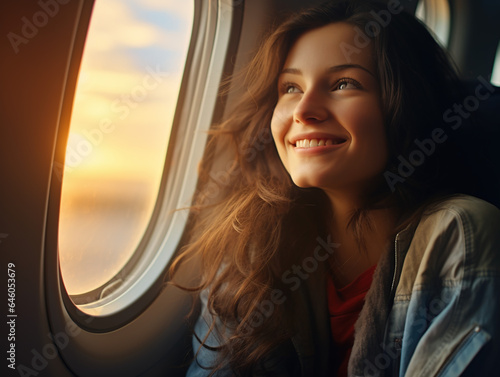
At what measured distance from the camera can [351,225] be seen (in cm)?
93

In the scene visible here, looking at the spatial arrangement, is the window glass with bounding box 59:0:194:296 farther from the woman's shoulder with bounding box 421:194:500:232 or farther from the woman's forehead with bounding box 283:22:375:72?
the woman's shoulder with bounding box 421:194:500:232

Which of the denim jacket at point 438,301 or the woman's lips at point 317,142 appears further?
the woman's lips at point 317,142

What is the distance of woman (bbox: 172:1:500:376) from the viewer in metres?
0.77

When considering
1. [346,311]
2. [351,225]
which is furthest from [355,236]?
[346,311]

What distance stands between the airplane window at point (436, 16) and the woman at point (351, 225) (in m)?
0.03

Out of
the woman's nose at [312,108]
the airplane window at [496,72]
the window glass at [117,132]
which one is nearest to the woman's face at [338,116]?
the woman's nose at [312,108]

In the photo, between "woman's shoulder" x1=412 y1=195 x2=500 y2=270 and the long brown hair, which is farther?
the long brown hair

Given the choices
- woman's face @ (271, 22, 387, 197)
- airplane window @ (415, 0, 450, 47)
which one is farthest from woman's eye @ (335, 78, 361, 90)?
airplane window @ (415, 0, 450, 47)

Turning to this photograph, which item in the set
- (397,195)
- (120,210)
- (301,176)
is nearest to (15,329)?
(120,210)

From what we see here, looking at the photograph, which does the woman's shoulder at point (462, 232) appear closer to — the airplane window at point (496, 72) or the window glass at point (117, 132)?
the airplane window at point (496, 72)

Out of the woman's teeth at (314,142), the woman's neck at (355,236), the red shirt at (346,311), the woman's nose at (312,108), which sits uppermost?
the woman's nose at (312,108)

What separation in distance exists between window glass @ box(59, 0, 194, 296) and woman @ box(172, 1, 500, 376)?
7.6 inches

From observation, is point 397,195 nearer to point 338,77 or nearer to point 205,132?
point 338,77

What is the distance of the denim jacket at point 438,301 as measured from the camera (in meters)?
0.73
